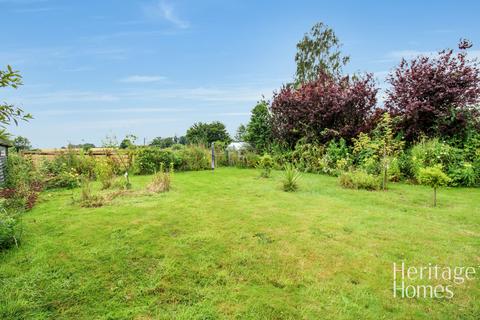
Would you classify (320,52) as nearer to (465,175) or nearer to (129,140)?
(465,175)

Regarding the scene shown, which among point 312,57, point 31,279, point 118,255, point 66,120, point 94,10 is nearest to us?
point 31,279

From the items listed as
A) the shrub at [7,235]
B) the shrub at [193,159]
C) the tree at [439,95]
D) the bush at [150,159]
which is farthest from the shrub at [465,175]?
the bush at [150,159]

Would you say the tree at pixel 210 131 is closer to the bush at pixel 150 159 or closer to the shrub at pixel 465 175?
the bush at pixel 150 159

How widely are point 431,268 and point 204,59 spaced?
33.7ft

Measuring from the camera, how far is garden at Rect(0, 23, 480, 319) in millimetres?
2176

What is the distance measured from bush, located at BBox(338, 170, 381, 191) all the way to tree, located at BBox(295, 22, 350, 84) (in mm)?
13314

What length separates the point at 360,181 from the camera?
668cm

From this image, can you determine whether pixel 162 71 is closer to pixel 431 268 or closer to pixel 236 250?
pixel 236 250

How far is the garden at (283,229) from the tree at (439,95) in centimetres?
4

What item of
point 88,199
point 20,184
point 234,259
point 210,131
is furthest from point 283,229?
point 210,131

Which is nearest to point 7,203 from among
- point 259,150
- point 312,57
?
point 259,150

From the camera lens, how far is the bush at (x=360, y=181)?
658 cm

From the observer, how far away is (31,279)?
2.52 m

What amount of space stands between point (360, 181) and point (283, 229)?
12.8 feet
